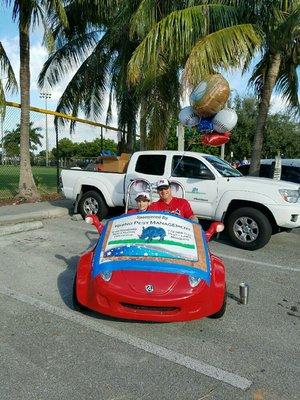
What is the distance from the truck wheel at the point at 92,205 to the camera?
32.9 ft

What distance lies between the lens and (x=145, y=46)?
421 inches

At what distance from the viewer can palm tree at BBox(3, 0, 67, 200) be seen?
417 inches

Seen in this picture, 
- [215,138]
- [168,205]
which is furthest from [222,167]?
[168,205]

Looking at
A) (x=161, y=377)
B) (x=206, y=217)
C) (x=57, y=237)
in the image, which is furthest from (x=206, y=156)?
(x=161, y=377)

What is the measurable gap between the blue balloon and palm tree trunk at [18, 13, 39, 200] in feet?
18.0

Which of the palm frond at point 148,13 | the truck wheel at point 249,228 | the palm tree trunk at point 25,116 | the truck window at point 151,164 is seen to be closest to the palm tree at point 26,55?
the palm tree trunk at point 25,116

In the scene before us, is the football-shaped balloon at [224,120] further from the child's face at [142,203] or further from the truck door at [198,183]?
the child's face at [142,203]

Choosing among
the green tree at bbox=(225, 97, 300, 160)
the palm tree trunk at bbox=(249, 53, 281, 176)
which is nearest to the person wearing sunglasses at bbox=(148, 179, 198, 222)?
the palm tree trunk at bbox=(249, 53, 281, 176)

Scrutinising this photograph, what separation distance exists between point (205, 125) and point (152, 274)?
5366mm

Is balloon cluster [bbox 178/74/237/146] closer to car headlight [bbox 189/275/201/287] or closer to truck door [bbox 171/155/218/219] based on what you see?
truck door [bbox 171/155/218/219]

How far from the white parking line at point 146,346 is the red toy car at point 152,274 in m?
0.18

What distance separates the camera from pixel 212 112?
8.61 metres

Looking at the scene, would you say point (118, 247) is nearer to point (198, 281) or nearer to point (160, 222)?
point (160, 222)

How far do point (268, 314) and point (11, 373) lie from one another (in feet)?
8.98
